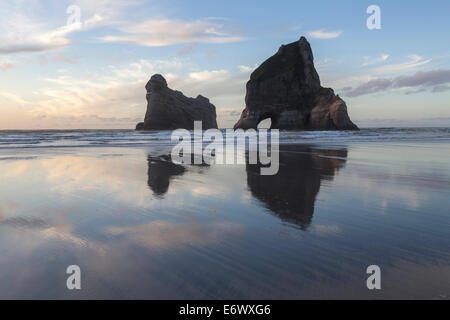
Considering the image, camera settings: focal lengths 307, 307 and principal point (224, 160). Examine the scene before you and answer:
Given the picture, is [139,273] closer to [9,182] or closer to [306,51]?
[9,182]

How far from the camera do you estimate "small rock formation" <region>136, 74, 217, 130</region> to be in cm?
9462

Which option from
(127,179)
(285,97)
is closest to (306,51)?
(285,97)

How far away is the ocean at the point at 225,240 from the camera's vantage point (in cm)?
250

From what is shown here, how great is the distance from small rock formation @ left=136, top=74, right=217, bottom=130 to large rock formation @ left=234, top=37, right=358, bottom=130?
27.6 m

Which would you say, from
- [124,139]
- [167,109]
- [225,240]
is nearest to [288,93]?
[167,109]

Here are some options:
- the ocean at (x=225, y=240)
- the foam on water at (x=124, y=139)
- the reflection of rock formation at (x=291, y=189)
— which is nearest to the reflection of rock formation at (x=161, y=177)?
the ocean at (x=225, y=240)

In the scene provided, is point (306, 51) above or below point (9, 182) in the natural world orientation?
above

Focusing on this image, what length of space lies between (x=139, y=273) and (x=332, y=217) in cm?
289

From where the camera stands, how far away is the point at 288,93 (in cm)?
7688

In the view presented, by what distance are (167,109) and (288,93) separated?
3969cm

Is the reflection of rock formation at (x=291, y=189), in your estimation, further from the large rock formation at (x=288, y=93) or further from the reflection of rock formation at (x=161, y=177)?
the large rock formation at (x=288, y=93)

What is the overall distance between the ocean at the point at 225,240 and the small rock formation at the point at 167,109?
8975 cm

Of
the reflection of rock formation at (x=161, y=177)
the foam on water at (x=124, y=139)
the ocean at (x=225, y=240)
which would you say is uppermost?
the foam on water at (x=124, y=139)

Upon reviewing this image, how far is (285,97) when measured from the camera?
3031 inches
